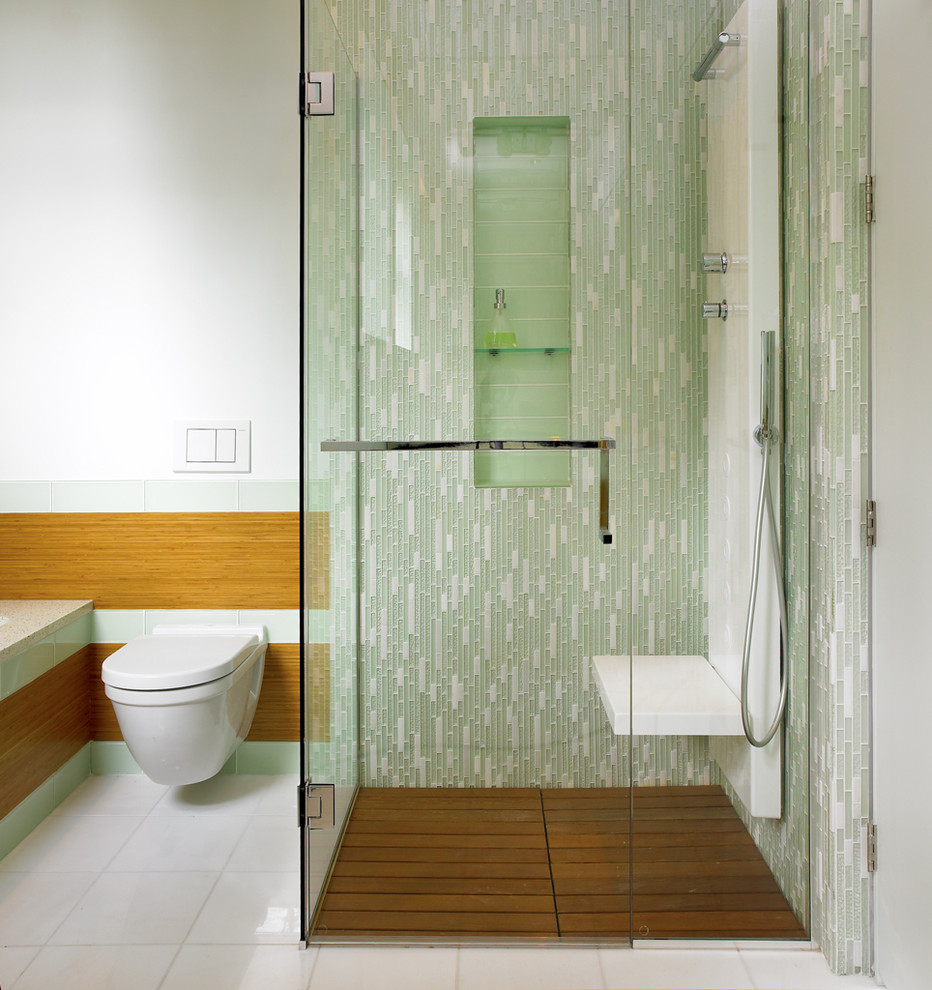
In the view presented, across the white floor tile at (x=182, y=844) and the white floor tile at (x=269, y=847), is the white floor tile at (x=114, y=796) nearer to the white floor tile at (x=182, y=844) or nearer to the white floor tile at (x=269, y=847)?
the white floor tile at (x=182, y=844)

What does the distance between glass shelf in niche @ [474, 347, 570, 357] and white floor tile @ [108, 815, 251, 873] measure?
4.76 ft

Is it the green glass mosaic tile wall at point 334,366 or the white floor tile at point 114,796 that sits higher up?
the green glass mosaic tile wall at point 334,366

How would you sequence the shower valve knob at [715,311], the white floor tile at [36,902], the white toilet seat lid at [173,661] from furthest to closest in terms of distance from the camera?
the white toilet seat lid at [173,661] → the white floor tile at [36,902] → the shower valve knob at [715,311]

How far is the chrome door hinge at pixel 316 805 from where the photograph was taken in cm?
161

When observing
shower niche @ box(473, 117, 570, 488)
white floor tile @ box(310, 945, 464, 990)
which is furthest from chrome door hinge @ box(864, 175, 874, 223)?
white floor tile @ box(310, 945, 464, 990)

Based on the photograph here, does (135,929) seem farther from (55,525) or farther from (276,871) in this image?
(55,525)

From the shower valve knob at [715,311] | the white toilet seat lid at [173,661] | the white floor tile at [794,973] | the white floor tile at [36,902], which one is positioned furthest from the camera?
the white toilet seat lid at [173,661]

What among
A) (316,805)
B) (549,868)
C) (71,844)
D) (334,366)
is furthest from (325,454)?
(71,844)

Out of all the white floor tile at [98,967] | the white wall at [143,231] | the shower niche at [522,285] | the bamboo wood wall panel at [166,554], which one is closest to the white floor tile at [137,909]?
the white floor tile at [98,967]

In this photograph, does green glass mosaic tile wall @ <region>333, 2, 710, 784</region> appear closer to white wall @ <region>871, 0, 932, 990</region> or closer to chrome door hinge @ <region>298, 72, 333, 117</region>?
chrome door hinge @ <region>298, 72, 333, 117</region>

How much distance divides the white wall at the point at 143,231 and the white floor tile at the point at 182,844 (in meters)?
1.05

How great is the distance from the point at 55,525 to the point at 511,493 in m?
1.65

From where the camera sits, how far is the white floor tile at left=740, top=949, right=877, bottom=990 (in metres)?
1.45

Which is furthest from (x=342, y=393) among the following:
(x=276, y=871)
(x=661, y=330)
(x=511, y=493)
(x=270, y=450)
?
(x=276, y=871)
